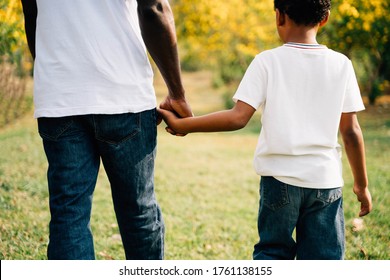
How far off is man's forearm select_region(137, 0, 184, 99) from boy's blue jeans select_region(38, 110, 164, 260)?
20cm

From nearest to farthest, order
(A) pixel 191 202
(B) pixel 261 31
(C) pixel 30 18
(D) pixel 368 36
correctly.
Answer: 1. (C) pixel 30 18
2. (A) pixel 191 202
3. (D) pixel 368 36
4. (B) pixel 261 31

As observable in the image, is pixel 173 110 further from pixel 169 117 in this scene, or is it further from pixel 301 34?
pixel 301 34

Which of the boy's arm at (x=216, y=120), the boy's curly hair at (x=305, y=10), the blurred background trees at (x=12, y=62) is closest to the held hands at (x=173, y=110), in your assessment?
the boy's arm at (x=216, y=120)

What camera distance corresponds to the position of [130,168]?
2105mm

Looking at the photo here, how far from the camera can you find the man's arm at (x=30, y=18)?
7.13 ft

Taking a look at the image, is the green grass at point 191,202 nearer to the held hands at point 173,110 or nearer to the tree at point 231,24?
the held hands at point 173,110

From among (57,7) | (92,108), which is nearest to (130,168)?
(92,108)

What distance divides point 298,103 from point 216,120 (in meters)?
0.34

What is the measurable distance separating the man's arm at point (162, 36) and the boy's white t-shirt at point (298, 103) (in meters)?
0.33

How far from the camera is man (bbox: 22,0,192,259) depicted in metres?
1.97

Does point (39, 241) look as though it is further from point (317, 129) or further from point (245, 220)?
point (317, 129)

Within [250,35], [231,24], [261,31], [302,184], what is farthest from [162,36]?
[231,24]

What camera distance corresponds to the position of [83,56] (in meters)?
1.97

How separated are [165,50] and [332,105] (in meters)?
0.71
